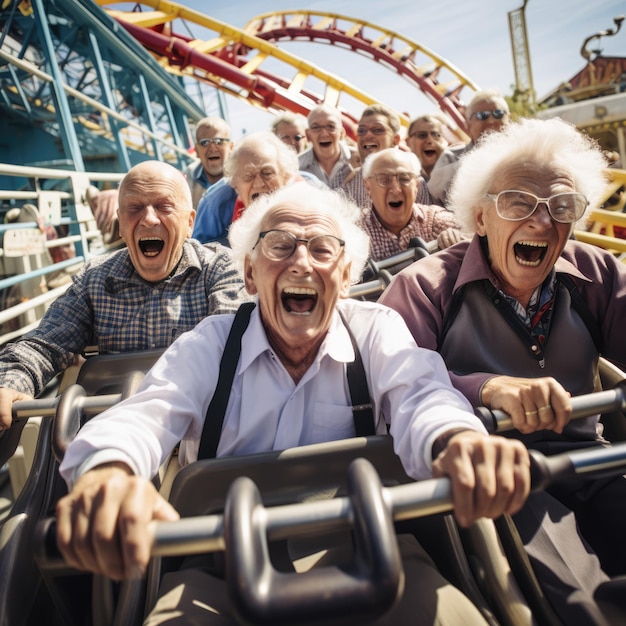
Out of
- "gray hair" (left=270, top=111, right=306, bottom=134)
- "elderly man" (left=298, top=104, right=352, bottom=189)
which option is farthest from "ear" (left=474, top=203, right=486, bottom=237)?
"gray hair" (left=270, top=111, right=306, bottom=134)

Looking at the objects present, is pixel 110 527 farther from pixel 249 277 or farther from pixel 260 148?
pixel 260 148

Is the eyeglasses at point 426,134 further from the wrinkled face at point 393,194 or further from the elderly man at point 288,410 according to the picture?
the elderly man at point 288,410

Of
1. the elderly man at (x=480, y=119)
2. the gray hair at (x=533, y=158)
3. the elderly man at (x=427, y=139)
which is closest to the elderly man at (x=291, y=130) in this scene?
the elderly man at (x=427, y=139)

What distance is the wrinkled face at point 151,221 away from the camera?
1958 mm

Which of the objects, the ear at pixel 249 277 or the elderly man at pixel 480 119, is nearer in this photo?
the ear at pixel 249 277

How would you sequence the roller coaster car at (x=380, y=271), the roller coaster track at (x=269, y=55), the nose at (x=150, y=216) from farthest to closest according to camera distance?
the roller coaster track at (x=269, y=55), the nose at (x=150, y=216), the roller coaster car at (x=380, y=271)

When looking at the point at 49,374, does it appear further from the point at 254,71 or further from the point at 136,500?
the point at 254,71

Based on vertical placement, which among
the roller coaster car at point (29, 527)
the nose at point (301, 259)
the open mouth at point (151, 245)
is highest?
the open mouth at point (151, 245)

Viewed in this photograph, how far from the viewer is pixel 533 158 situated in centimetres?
155

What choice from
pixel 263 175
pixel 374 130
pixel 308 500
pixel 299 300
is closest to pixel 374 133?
pixel 374 130

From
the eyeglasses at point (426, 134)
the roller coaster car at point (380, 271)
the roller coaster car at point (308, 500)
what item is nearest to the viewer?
the roller coaster car at point (308, 500)

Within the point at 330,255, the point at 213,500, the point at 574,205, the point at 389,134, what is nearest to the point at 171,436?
the point at 213,500

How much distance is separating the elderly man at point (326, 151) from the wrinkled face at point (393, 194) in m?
1.24

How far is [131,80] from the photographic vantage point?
11703mm
